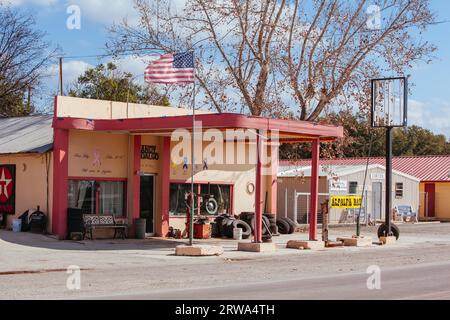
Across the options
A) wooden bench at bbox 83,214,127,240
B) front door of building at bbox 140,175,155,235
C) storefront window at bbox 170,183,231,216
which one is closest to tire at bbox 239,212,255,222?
storefront window at bbox 170,183,231,216

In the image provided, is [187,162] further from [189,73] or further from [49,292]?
[49,292]

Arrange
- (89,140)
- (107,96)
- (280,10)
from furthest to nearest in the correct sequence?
(107,96) < (280,10) < (89,140)

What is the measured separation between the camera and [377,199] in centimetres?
4475

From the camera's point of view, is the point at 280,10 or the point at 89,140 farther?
the point at 280,10

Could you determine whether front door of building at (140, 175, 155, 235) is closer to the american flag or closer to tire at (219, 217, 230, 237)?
tire at (219, 217, 230, 237)

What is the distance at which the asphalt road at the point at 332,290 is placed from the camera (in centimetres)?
1341

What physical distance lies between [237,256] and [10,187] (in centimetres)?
925

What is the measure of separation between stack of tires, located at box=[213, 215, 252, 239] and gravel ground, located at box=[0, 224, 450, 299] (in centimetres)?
133

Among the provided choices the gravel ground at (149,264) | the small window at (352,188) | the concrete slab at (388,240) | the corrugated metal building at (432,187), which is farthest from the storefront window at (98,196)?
the corrugated metal building at (432,187)

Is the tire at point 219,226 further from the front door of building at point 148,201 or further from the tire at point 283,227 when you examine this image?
the tire at point 283,227

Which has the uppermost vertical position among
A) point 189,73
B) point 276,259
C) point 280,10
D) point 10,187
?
point 280,10

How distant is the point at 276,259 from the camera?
22.5 metres

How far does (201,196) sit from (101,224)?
17.8ft
